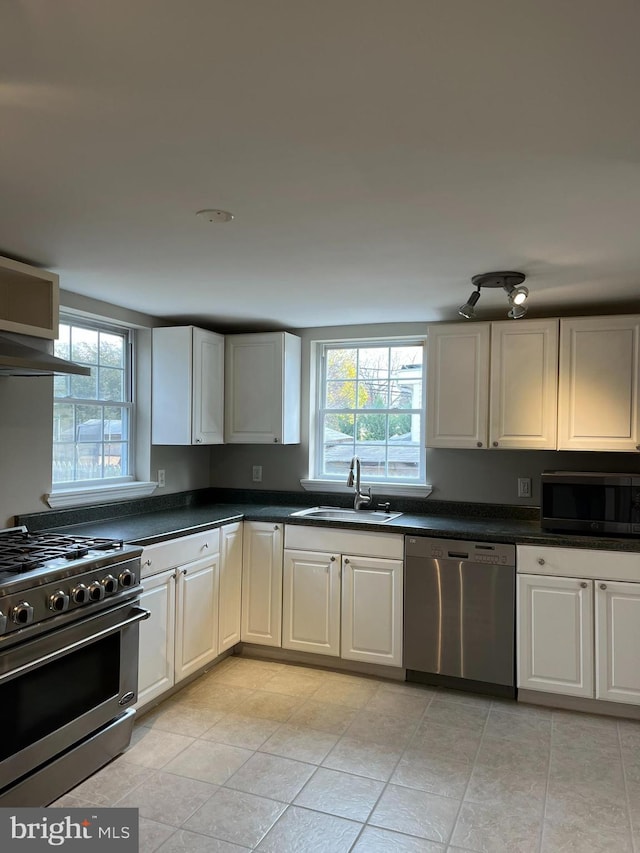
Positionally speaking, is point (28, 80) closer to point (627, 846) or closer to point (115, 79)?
point (115, 79)

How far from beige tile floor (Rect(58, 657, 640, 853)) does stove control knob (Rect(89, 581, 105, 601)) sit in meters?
0.73

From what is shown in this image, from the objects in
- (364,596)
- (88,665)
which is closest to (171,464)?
(364,596)

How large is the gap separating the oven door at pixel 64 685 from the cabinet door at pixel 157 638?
198 mm

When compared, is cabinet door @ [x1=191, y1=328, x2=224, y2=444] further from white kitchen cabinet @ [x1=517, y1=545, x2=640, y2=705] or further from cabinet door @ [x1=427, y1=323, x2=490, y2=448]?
white kitchen cabinet @ [x1=517, y1=545, x2=640, y2=705]

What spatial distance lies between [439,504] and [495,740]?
154cm

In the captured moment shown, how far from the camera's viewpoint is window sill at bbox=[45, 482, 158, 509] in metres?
3.31

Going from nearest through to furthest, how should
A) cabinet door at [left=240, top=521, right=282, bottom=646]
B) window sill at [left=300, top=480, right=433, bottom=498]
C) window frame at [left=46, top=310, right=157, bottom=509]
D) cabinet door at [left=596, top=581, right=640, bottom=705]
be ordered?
cabinet door at [left=596, top=581, right=640, bottom=705], window frame at [left=46, top=310, right=157, bottom=509], cabinet door at [left=240, top=521, right=282, bottom=646], window sill at [left=300, top=480, right=433, bottom=498]

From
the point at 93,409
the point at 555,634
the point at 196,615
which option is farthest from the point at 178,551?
the point at 555,634

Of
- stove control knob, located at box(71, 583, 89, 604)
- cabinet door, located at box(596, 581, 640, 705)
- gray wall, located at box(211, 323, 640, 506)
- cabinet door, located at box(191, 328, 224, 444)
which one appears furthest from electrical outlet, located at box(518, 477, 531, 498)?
stove control knob, located at box(71, 583, 89, 604)

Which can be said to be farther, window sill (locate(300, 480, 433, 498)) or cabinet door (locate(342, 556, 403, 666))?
window sill (locate(300, 480, 433, 498))

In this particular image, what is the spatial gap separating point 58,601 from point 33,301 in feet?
4.63

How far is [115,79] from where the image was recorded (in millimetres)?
1430

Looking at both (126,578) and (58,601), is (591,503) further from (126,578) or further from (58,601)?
(58,601)

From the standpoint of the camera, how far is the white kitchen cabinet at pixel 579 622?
3170 mm
